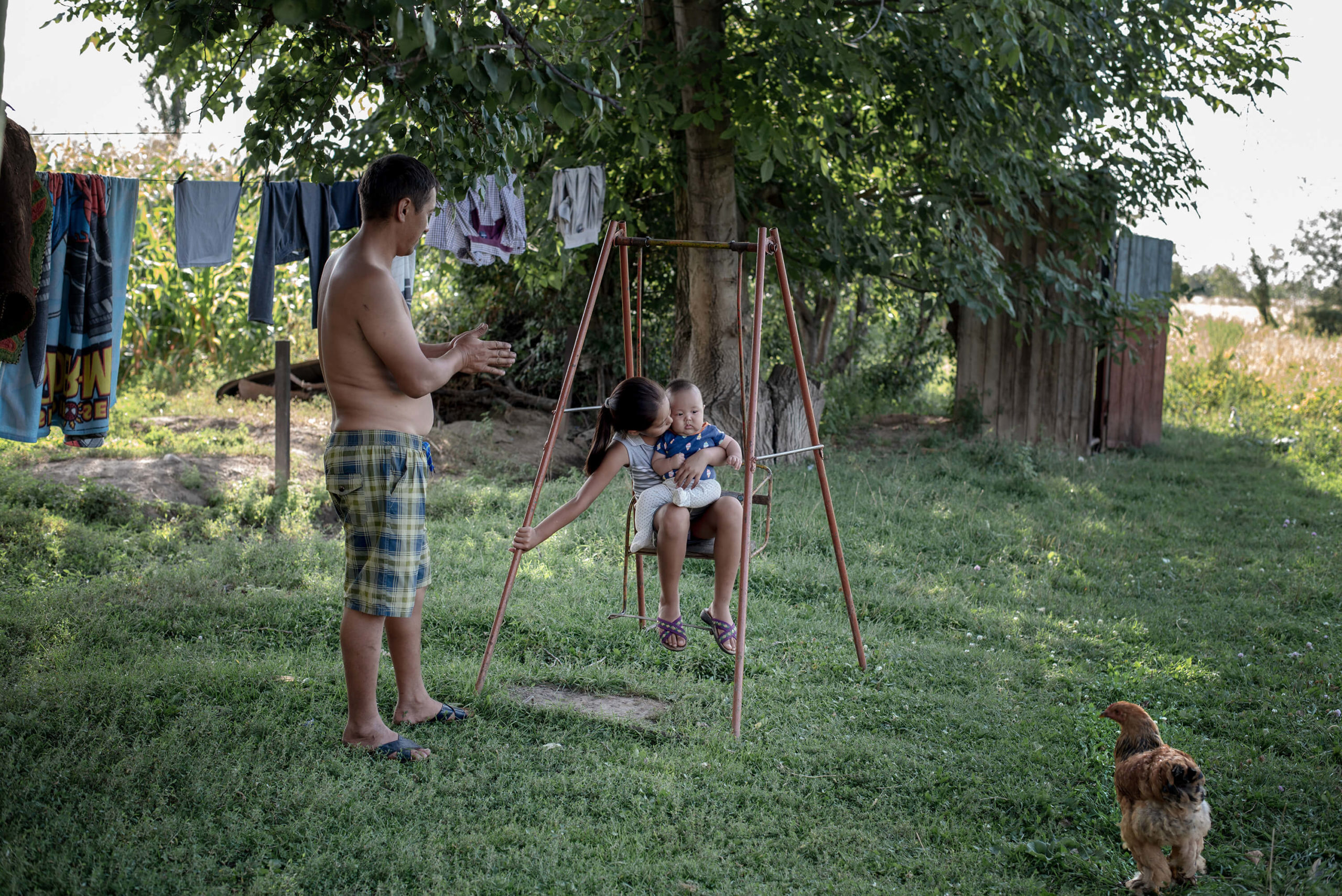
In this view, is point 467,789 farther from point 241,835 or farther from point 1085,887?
point 1085,887

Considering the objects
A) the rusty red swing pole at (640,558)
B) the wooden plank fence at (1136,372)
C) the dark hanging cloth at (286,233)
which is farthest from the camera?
the wooden plank fence at (1136,372)

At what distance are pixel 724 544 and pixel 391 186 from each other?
196 centimetres

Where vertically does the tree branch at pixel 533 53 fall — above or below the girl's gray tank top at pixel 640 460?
above

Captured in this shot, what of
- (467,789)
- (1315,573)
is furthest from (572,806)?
(1315,573)

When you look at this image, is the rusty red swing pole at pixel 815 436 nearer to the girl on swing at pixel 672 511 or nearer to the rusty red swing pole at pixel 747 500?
the rusty red swing pole at pixel 747 500

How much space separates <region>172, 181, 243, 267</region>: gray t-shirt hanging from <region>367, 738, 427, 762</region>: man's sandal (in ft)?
12.4

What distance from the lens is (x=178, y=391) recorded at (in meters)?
10.7

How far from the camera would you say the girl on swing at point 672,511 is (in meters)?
4.20

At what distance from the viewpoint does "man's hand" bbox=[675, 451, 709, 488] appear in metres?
4.20

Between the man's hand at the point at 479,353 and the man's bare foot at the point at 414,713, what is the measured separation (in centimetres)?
129

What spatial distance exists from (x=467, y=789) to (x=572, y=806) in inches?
14.5

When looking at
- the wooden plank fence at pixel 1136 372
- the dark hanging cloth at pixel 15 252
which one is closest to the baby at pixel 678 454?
the dark hanging cloth at pixel 15 252

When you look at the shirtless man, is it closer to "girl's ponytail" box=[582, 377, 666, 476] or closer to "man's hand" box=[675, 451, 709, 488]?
"girl's ponytail" box=[582, 377, 666, 476]

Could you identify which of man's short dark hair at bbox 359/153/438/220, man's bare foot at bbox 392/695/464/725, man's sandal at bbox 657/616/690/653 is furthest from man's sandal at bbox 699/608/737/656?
man's short dark hair at bbox 359/153/438/220
